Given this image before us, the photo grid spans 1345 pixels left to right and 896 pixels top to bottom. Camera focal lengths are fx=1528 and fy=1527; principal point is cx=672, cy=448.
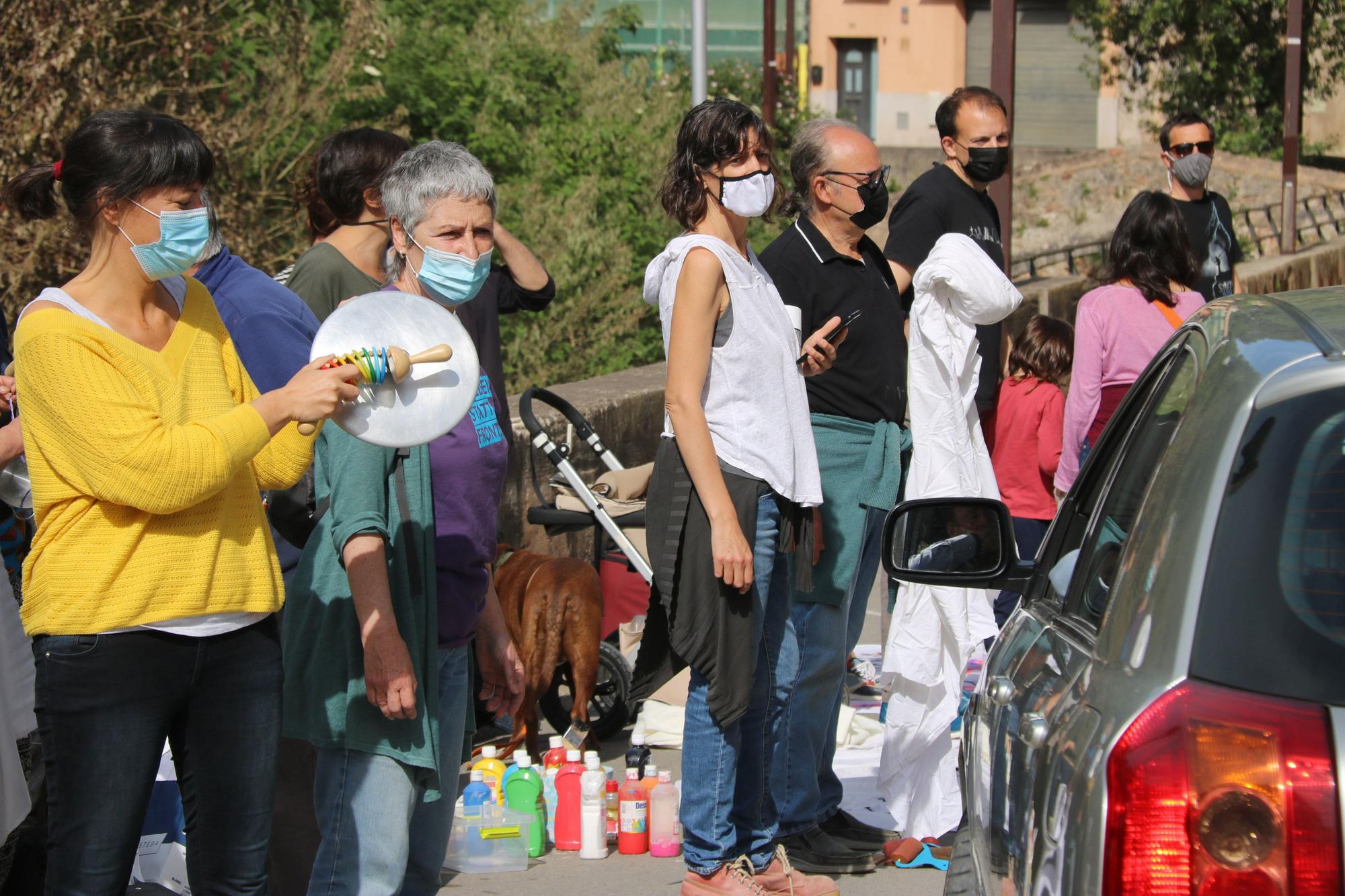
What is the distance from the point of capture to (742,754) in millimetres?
4102

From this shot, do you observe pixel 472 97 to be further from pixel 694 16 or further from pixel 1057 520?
pixel 1057 520

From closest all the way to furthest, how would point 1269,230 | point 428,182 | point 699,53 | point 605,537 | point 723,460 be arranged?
1. point 428,182
2. point 723,460
3. point 605,537
4. point 699,53
5. point 1269,230

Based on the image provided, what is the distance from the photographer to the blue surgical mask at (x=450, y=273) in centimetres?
319

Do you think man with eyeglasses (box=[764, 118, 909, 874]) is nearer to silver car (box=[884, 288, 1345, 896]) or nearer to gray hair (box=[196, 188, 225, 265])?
gray hair (box=[196, 188, 225, 265])

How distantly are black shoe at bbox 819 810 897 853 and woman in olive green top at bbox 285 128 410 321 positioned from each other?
206 cm

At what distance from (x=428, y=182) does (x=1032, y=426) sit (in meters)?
3.35

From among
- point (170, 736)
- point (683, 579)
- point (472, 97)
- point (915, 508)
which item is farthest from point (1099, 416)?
point (472, 97)

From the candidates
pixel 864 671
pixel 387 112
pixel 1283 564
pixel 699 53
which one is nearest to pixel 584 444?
pixel 864 671

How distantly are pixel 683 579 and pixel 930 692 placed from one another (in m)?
1.24

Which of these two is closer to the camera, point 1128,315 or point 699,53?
point 1128,315

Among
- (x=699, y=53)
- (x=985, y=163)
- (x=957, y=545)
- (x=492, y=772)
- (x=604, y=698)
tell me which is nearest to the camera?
(x=957, y=545)

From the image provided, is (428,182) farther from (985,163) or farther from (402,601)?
(985,163)

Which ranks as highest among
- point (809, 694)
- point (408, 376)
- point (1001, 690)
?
point (408, 376)

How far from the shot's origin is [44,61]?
771 centimetres
